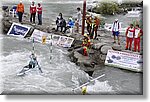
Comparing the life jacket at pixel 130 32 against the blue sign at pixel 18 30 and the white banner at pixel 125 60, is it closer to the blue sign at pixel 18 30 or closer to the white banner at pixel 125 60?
the white banner at pixel 125 60

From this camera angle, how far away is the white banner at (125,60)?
248 centimetres

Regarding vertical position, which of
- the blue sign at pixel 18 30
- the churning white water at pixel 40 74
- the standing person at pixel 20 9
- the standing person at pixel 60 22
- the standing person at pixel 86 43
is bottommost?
the churning white water at pixel 40 74

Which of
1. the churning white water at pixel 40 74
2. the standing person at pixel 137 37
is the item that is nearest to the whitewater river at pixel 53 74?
the churning white water at pixel 40 74

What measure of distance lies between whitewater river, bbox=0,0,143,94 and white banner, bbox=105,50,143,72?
0.04 metres

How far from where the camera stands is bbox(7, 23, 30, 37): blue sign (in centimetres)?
253

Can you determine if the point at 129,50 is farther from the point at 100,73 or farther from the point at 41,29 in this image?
the point at 41,29

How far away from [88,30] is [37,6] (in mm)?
480

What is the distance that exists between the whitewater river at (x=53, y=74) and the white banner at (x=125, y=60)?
0.04m

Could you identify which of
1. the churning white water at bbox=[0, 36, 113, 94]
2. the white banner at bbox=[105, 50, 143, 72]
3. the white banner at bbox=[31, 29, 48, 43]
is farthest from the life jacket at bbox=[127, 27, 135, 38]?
the white banner at bbox=[31, 29, 48, 43]

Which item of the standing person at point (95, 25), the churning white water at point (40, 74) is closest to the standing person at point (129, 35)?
the standing person at point (95, 25)

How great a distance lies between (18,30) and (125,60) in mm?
947

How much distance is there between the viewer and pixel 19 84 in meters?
2.46

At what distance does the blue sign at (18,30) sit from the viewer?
2.53 meters

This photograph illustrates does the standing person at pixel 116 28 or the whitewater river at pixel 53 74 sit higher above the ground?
the standing person at pixel 116 28
